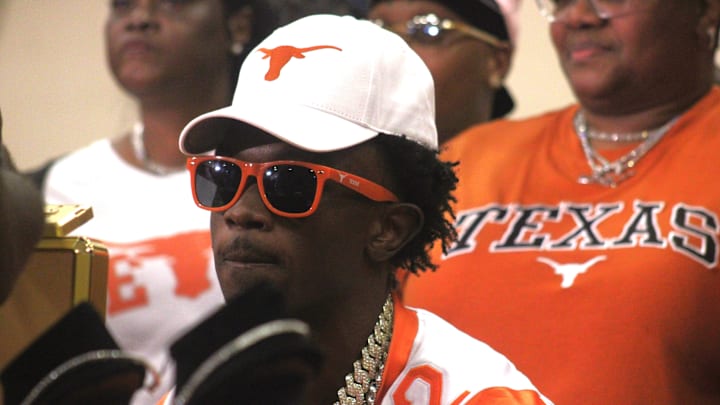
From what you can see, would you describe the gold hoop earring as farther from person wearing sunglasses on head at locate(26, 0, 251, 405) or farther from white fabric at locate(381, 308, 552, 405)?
white fabric at locate(381, 308, 552, 405)

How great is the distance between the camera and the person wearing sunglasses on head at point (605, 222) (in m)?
2.35

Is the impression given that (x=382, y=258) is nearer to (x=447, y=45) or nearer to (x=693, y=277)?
(x=693, y=277)

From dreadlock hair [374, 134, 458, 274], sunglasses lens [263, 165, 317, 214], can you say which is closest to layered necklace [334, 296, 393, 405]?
dreadlock hair [374, 134, 458, 274]

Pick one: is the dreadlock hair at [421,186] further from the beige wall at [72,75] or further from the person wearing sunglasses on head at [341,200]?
the beige wall at [72,75]

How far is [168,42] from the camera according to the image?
10.9 ft

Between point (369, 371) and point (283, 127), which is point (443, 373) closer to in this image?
point (369, 371)

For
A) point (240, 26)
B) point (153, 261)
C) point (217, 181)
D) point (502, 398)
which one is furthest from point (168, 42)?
point (502, 398)

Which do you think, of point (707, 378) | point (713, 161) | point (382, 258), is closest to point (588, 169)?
point (713, 161)

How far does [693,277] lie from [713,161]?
299mm

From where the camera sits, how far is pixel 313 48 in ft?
6.51

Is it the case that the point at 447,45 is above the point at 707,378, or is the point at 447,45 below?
above

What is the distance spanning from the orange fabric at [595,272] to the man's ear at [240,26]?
893mm

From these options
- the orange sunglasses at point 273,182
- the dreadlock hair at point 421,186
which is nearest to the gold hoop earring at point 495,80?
the dreadlock hair at point 421,186

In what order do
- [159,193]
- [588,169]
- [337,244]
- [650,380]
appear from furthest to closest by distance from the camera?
[159,193] < [588,169] < [650,380] < [337,244]
